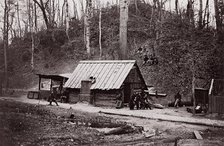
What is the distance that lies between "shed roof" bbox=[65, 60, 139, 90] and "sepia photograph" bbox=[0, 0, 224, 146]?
0.09 metres

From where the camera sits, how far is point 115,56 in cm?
4200

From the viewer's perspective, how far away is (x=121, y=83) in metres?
24.0

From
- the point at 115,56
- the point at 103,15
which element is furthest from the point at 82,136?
the point at 103,15

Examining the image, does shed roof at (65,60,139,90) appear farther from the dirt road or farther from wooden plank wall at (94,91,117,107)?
the dirt road

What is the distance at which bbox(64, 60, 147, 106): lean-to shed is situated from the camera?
967 inches

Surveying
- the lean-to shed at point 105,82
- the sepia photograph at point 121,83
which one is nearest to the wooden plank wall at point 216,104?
the sepia photograph at point 121,83

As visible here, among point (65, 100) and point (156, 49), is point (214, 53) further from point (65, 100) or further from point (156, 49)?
point (65, 100)

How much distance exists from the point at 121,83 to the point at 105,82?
157cm

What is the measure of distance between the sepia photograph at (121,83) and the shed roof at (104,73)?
9 cm

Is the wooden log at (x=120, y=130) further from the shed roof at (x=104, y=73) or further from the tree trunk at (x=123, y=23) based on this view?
the tree trunk at (x=123, y=23)

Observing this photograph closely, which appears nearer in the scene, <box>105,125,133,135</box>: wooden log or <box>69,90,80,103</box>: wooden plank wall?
<box>105,125,133,135</box>: wooden log

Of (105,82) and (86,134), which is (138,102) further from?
(86,134)

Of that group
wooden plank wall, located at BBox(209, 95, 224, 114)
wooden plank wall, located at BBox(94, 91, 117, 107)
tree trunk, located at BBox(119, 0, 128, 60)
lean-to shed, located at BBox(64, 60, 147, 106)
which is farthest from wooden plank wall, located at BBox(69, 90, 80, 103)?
wooden plank wall, located at BBox(209, 95, 224, 114)

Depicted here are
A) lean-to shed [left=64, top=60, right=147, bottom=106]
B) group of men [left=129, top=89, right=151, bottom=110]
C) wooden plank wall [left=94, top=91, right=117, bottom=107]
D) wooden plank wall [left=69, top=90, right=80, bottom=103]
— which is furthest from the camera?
wooden plank wall [left=69, top=90, right=80, bottom=103]
